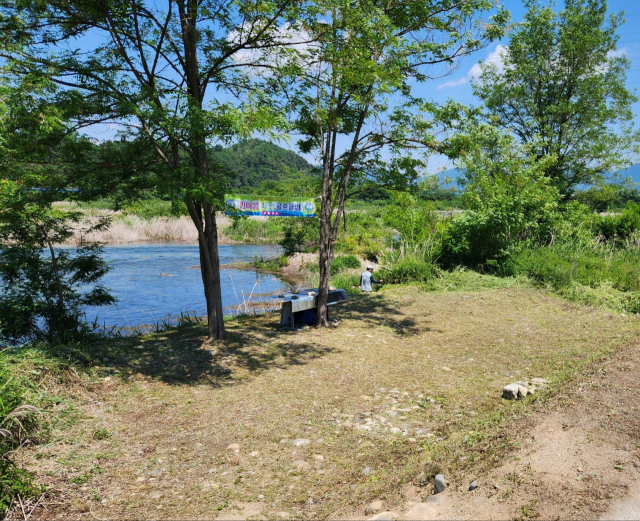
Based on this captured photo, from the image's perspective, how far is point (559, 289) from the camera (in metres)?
10.7

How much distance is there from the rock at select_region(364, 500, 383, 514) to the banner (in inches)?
163

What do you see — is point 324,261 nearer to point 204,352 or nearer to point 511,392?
point 204,352

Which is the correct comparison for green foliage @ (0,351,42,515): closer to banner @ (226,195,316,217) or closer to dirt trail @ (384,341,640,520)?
dirt trail @ (384,341,640,520)

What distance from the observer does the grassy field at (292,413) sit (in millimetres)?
3365

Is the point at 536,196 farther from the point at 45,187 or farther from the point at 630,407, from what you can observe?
the point at 45,187

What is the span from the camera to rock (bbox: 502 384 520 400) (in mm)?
4996

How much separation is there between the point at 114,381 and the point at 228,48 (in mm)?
4397

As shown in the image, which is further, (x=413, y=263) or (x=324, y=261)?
(x=413, y=263)

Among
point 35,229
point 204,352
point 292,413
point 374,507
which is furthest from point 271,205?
point 374,507

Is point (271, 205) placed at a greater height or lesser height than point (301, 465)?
greater

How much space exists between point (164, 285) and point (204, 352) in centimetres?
905

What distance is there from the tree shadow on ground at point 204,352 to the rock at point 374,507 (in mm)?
3019

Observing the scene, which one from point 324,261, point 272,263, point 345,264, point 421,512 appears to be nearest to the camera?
point 421,512

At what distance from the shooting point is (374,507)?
2967 mm
